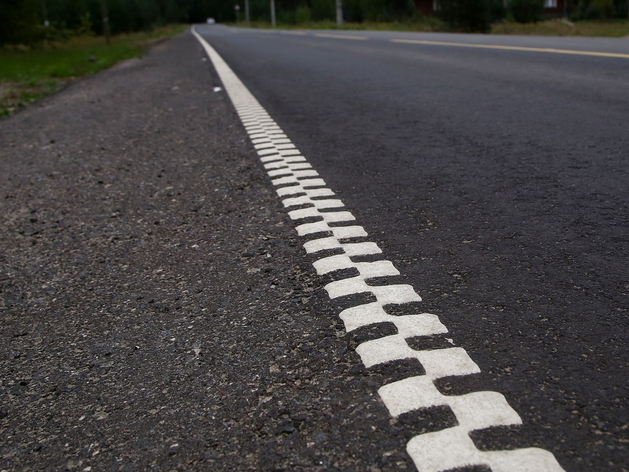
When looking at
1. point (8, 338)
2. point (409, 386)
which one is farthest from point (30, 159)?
point (409, 386)

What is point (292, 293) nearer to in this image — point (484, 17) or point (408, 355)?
point (408, 355)

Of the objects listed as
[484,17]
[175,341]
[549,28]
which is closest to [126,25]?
[484,17]

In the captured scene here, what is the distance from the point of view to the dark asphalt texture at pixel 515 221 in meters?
1.81

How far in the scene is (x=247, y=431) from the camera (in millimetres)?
1781

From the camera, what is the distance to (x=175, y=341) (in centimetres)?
233

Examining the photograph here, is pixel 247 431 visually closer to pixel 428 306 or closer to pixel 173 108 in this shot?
pixel 428 306

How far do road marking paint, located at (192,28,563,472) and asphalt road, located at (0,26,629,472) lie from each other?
4cm

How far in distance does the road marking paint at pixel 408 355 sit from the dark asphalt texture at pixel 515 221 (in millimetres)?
44

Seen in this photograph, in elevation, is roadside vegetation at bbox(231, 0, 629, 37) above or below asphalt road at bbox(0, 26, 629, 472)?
above

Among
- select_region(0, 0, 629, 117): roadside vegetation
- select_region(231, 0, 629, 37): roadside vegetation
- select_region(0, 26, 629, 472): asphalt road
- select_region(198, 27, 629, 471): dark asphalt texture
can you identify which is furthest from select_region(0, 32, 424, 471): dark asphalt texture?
select_region(231, 0, 629, 37): roadside vegetation

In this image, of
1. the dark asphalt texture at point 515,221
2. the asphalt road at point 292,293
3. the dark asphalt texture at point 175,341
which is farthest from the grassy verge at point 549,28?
the dark asphalt texture at point 175,341

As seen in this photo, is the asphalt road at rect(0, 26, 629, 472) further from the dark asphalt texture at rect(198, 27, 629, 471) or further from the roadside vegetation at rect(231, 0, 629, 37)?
the roadside vegetation at rect(231, 0, 629, 37)

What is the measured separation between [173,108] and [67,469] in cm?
728

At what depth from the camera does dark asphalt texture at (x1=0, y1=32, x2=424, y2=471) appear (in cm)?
174
